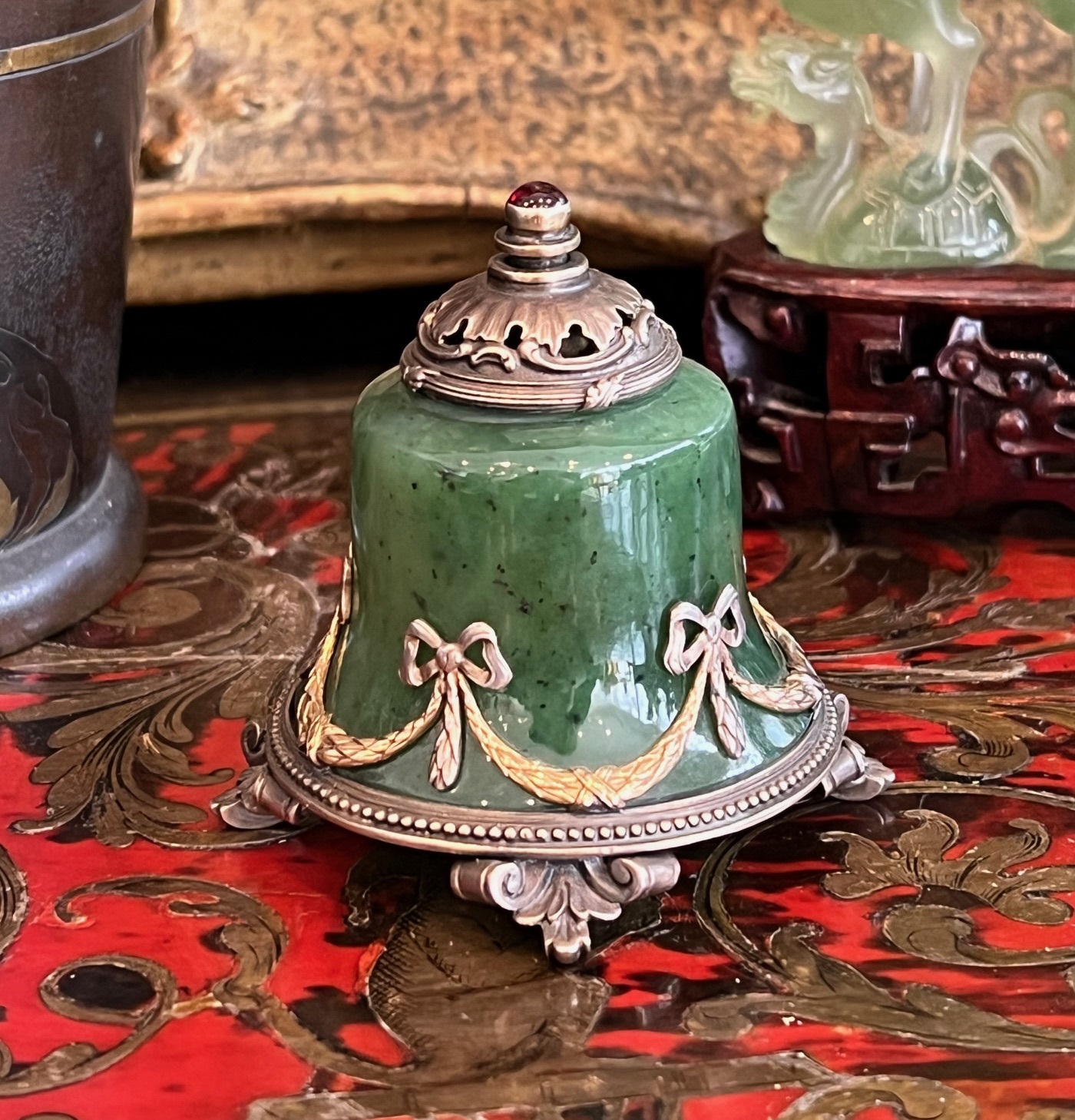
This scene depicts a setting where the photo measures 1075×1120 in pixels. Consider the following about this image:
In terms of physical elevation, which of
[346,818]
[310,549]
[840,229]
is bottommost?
[310,549]

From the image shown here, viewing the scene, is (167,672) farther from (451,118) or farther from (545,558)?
(451,118)

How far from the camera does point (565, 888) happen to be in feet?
2.72

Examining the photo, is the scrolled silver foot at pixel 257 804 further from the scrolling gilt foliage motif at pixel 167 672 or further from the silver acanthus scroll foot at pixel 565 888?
the silver acanthus scroll foot at pixel 565 888

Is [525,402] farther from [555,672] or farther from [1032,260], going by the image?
[1032,260]

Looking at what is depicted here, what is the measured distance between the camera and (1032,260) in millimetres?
1205

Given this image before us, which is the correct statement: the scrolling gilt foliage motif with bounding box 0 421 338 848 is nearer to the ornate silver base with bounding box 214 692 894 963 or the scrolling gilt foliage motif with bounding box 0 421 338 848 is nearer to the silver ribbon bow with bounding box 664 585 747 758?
the ornate silver base with bounding box 214 692 894 963

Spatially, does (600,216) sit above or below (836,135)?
below

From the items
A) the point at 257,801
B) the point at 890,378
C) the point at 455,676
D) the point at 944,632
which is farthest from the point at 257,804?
the point at 890,378

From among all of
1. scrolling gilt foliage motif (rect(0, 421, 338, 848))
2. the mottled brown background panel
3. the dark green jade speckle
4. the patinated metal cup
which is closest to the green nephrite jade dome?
the dark green jade speckle

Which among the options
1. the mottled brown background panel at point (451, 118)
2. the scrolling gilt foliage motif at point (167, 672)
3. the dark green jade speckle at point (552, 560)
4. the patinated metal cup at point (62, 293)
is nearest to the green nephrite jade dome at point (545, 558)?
the dark green jade speckle at point (552, 560)

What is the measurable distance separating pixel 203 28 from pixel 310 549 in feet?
1.62

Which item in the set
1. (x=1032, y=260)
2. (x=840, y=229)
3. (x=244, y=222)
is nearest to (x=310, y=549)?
(x=244, y=222)

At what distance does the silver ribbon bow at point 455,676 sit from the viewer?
0.83m

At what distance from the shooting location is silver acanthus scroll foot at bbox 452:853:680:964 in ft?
2.68
